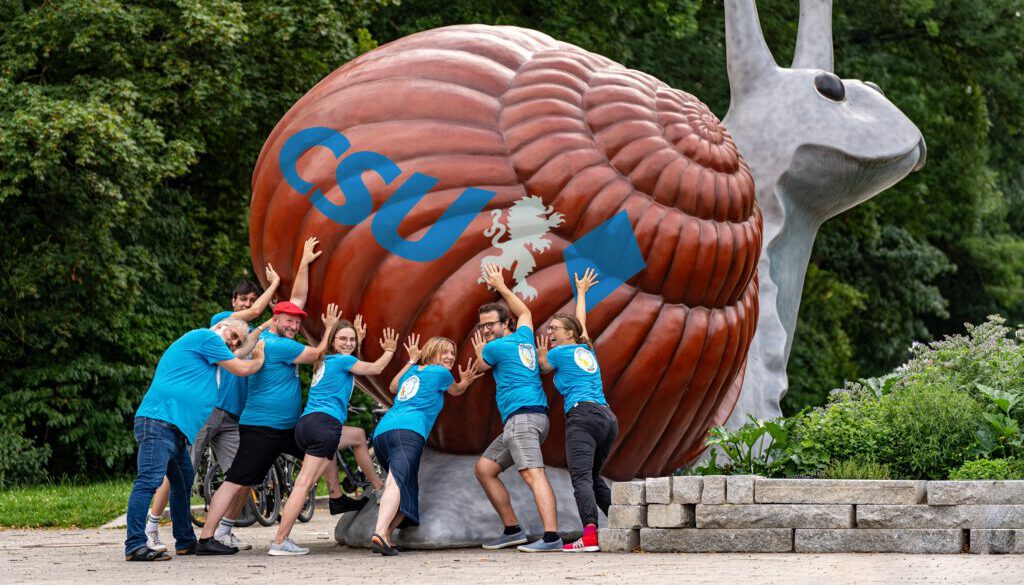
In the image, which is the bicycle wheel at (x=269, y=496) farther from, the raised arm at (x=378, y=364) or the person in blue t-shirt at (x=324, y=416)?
the raised arm at (x=378, y=364)

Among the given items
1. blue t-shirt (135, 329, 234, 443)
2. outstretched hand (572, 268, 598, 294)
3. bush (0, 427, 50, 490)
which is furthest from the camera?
bush (0, 427, 50, 490)

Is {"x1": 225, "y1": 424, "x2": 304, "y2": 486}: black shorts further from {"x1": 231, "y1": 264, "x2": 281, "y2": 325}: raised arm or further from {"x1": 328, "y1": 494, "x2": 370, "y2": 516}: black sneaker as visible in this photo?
{"x1": 231, "y1": 264, "x2": 281, "y2": 325}: raised arm

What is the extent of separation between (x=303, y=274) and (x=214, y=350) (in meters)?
0.89

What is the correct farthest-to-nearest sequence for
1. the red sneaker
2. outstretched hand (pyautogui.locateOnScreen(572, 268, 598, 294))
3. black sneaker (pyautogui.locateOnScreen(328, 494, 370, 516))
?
black sneaker (pyautogui.locateOnScreen(328, 494, 370, 516))
outstretched hand (pyautogui.locateOnScreen(572, 268, 598, 294))
the red sneaker

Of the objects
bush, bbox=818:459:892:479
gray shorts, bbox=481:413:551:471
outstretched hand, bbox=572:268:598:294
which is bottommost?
bush, bbox=818:459:892:479

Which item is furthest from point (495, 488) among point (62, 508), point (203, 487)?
point (62, 508)

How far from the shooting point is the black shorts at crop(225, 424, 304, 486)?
27.6 feet

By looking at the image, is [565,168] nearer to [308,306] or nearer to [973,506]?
[308,306]

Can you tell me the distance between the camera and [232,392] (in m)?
9.06

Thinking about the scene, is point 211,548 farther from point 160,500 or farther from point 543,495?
point 543,495

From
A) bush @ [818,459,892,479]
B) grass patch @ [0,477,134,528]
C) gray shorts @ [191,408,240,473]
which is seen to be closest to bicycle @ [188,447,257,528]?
grass patch @ [0,477,134,528]

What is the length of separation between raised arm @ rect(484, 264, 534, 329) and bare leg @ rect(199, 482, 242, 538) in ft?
6.42

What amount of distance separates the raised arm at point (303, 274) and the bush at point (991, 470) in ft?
13.2

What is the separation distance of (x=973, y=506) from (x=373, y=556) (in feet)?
10.9
